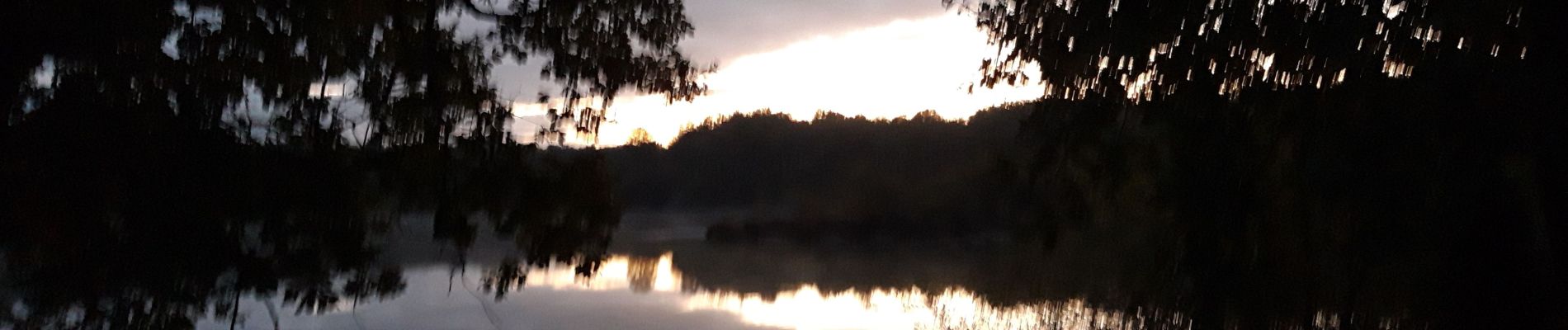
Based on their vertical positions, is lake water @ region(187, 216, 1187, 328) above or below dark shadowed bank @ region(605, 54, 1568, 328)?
below

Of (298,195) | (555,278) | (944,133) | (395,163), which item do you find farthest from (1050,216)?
(944,133)

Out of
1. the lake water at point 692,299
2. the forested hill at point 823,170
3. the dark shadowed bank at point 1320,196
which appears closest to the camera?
the dark shadowed bank at point 1320,196

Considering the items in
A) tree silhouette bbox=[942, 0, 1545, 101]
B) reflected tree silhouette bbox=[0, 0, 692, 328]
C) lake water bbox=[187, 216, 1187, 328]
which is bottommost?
lake water bbox=[187, 216, 1187, 328]

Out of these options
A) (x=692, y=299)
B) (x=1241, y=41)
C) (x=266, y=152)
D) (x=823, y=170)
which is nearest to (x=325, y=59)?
(x=266, y=152)

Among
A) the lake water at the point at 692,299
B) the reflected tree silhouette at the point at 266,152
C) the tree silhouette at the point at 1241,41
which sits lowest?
the lake water at the point at 692,299

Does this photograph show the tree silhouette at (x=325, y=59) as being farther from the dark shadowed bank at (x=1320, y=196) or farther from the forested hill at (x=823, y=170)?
the forested hill at (x=823, y=170)

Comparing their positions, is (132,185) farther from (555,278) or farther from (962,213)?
(962,213)

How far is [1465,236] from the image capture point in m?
3.92

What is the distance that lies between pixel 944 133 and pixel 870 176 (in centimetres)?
280

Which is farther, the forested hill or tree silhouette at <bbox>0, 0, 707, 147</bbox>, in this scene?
the forested hill

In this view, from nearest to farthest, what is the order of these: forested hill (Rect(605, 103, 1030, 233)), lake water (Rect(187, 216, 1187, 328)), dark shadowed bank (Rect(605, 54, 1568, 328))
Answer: dark shadowed bank (Rect(605, 54, 1568, 328)) < lake water (Rect(187, 216, 1187, 328)) < forested hill (Rect(605, 103, 1030, 233))

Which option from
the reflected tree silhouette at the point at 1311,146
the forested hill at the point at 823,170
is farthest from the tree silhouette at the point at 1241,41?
the forested hill at the point at 823,170

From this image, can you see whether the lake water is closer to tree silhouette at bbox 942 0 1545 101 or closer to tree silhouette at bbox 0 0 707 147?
tree silhouette at bbox 0 0 707 147

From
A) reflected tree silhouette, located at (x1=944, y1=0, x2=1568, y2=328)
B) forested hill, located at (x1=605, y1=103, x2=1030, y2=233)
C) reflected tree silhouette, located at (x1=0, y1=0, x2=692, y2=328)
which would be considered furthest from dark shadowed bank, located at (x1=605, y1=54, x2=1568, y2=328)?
forested hill, located at (x1=605, y1=103, x2=1030, y2=233)
